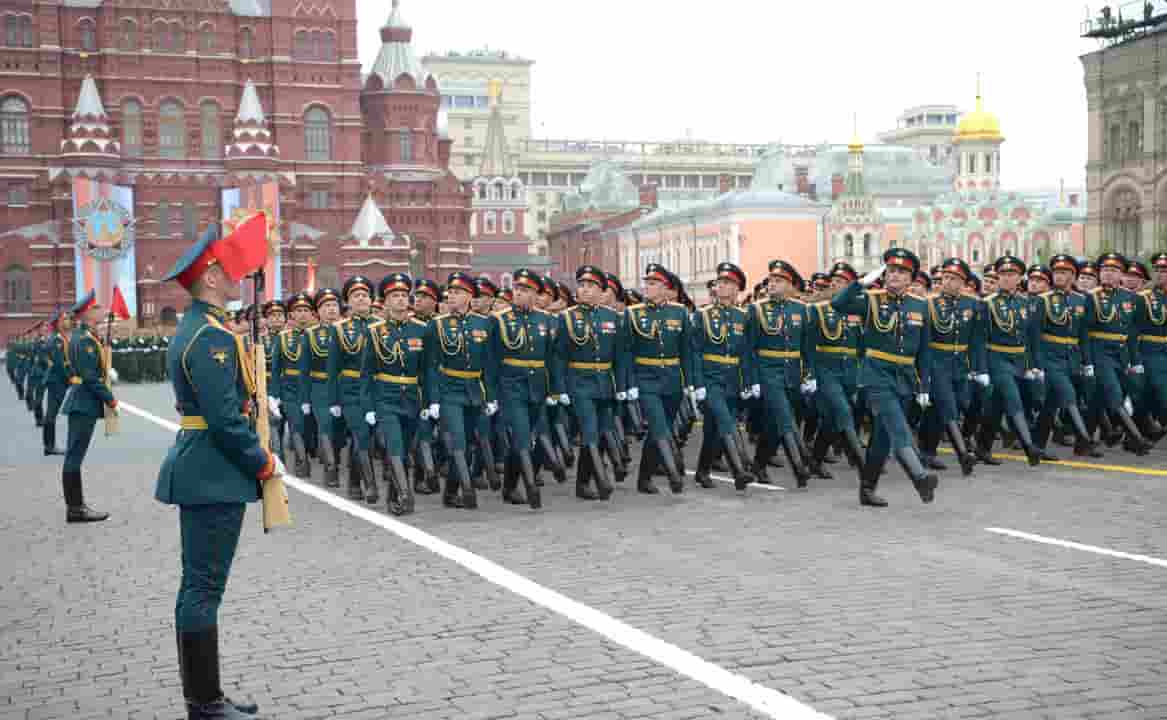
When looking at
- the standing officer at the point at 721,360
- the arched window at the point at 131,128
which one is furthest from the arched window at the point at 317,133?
the standing officer at the point at 721,360

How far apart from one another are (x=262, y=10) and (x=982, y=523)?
6281cm

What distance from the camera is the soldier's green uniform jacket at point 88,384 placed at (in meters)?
10.7

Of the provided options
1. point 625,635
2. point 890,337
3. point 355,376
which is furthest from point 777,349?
point 625,635

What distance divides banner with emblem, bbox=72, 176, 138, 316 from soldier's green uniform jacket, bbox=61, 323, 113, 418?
171 feet

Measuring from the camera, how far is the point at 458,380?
35.7 ft

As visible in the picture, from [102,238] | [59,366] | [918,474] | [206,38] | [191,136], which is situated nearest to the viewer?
[918,474]

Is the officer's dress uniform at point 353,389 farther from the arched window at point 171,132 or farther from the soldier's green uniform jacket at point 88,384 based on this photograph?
the arched window at point 171,132

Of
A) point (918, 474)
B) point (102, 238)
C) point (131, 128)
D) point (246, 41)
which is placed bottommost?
point (918, 474)

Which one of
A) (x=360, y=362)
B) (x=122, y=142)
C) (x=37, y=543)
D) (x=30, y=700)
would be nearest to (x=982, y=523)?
(x=360, y=362)

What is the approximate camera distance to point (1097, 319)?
1298 centimetres

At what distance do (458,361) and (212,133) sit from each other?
5720cm

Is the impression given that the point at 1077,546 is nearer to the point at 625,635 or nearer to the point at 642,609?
the point at 642,609

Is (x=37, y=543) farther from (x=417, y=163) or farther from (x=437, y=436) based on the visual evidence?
(x=417, y=163)

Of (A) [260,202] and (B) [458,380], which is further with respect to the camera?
(A) [260,202]
